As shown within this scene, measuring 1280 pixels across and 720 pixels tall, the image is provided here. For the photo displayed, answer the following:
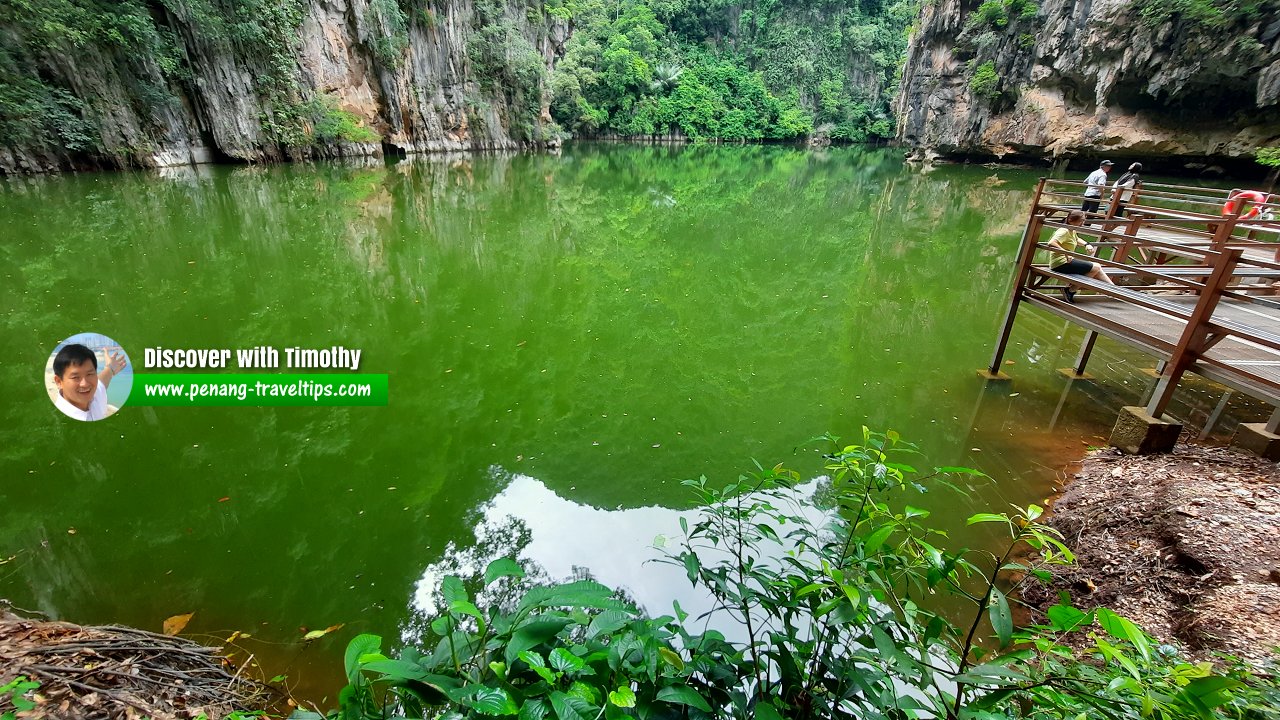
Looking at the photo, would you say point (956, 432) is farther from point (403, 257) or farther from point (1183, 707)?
point (403, 257)

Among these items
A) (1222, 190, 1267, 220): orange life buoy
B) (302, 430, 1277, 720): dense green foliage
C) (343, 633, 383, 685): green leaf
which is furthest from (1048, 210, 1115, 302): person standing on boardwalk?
(343, 633, 383, 685): green leaf

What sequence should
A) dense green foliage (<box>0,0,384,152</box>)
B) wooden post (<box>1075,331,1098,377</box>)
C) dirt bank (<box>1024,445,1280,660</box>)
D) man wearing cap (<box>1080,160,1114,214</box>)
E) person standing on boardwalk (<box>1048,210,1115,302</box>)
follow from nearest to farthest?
dirt bank (<box>1024,445,1280,660</box>), person standing on boardwalk (<box>1048,210,1115,302</box>), wooden post (<box>1075,331,1098,377</box>), man wearing cap (<box>1080,160,1114,214</box>), dense green foliage (<box>0,0,384,152</box>)

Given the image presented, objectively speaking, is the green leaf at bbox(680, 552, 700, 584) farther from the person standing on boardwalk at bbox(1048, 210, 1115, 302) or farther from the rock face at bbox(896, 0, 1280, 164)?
the rock face at bbox(896, 0, 1280, 164)

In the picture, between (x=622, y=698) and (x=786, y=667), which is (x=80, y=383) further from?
(x=786, y=667)

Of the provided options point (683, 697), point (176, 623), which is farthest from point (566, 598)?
point (176, 623)

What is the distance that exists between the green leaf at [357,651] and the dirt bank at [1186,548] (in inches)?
119

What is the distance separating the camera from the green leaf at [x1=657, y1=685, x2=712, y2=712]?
109cm

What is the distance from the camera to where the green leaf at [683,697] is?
43.1 inches

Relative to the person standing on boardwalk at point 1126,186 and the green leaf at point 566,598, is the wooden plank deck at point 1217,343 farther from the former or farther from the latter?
the green leaf at point 566,598

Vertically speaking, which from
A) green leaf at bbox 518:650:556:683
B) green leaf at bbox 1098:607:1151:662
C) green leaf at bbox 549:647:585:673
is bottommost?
green leaf at bbox 549:647:585:673

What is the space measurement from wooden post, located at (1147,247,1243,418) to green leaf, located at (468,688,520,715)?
186 inches

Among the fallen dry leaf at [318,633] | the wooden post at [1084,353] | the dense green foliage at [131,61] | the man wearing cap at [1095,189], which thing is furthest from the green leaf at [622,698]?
the dense green foliage at [131,61]

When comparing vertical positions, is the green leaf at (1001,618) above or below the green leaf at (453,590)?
above

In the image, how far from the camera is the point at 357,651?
1.28 metres
